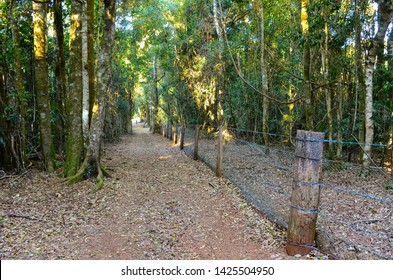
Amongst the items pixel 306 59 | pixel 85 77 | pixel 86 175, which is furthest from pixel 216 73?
pixel 86 175

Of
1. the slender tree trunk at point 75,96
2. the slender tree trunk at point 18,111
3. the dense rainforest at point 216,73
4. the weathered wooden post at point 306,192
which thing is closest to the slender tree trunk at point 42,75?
the dense rainforest at point 216,73

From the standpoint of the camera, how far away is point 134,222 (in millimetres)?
5289

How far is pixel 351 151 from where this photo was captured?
436 inches

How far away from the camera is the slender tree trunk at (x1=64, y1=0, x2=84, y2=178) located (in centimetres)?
776

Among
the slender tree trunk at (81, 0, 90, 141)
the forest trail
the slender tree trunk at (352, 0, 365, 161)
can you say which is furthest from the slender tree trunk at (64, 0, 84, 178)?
the slender tree trunk at (352, 0, 365, 161)

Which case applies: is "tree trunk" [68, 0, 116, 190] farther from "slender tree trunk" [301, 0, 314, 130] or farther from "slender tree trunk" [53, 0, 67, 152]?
"slender tree trunk" [301, 0, 314, 130]

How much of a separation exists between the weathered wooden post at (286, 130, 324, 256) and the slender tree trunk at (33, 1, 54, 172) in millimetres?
6942

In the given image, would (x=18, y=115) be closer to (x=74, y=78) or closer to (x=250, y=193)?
(x=74, y=78)

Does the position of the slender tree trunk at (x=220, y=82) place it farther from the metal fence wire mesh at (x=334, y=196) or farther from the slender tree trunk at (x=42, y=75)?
the slender tree trunk at (x=42, y=75)

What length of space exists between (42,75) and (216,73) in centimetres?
802

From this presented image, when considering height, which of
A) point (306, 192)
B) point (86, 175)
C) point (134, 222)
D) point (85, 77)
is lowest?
point (134, 222)

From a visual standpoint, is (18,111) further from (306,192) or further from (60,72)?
(306,192)
